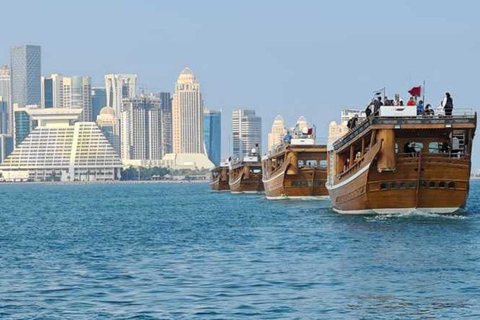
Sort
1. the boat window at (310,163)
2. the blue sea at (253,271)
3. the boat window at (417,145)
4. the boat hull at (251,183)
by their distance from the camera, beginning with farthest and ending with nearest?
the boat hull at (251,183) < the boat window at (310,163) < the boat window at (417,145) < the blue sea at (253,271)

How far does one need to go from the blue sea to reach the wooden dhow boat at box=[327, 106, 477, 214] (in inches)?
45.0

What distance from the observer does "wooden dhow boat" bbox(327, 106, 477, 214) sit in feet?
213

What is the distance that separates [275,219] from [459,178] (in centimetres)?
1505

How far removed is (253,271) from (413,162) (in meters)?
23.2

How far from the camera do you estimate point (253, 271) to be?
143 feet

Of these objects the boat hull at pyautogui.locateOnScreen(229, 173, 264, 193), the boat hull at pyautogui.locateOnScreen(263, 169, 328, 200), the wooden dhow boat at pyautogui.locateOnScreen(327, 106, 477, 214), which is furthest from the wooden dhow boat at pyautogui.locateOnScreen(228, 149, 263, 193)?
the wooden dhow boat at pyautogui.locateOnScreen(327, 106, 477, 214)

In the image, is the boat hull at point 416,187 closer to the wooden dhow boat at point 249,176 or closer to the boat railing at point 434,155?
the boat railing at point 434,155

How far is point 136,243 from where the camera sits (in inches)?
2318

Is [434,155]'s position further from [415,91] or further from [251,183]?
[251,183]

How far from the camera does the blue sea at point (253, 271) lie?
3509 centimetres

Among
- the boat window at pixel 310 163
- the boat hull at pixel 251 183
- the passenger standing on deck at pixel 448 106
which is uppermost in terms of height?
the passenger standing on deck at pixel 448 106

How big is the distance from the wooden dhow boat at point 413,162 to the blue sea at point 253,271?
1.14 metres

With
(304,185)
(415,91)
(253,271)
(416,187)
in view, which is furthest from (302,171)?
(253,271)

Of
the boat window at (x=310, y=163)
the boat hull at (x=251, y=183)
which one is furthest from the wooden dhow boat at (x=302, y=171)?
the boat hull at (x=251, y=183)
